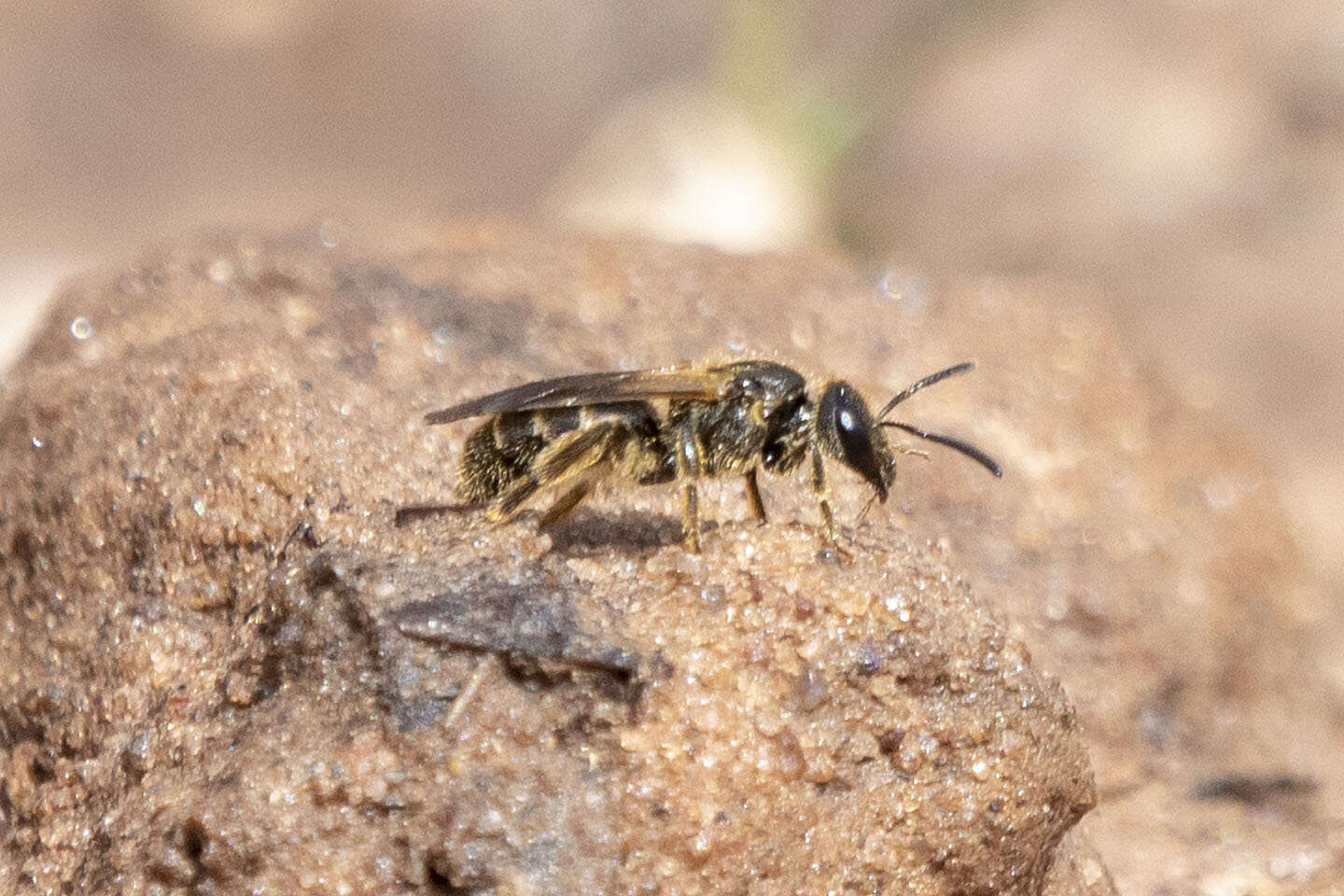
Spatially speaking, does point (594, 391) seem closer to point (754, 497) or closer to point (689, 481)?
point (689, 481)

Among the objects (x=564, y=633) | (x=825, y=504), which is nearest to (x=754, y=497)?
(x=825, y=504)

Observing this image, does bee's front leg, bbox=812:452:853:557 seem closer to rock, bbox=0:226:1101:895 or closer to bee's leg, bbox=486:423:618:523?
rock, bbox=0:226:1101:895

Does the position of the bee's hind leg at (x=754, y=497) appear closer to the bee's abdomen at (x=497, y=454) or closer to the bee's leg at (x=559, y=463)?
the bee's leg at (x=559, y=463)

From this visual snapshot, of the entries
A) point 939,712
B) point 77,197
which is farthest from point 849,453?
point 77,197

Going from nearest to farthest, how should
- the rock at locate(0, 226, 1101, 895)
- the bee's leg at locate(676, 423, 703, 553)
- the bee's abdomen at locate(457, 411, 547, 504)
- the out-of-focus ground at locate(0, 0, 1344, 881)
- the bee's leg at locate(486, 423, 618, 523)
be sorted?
the rock at locate(0, 226, 1101, 895) → the bee's leg at locate(676, 423, 703, 553) → the bee's leg at locate(486, 423, 618, 523) → the bee's abdomen at locate(457, 411, 547, 504) → the out-of-focus ground at locate(0, 0, 1344, 881)

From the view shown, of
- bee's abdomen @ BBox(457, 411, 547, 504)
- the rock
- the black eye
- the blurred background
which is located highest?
the blurred background

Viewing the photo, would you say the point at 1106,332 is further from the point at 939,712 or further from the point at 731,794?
the point at 731,794

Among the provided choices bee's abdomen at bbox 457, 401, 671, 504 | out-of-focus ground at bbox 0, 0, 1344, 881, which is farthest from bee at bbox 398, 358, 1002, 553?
out-of-focus ground at bbox 0, 0, 1344, 881
